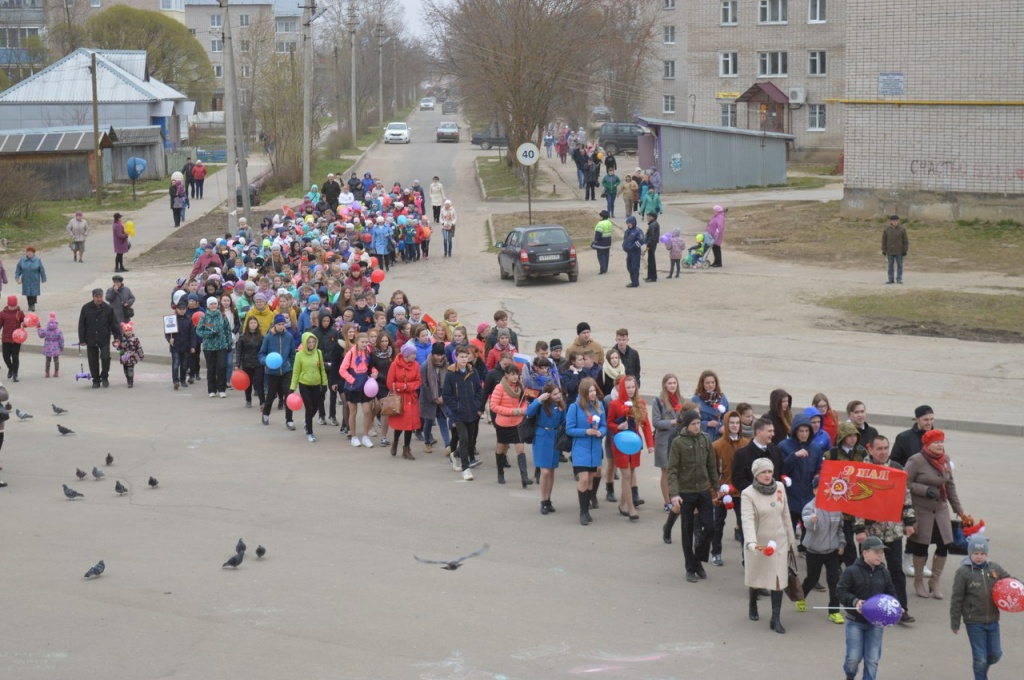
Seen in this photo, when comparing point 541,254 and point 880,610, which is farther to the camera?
point 541,254

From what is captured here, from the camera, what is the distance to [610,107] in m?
80.9

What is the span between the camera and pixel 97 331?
19.6 meters

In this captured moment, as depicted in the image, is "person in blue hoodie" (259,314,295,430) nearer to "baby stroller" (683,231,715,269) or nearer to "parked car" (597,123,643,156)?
"baby stroller" (683,231,715,269)

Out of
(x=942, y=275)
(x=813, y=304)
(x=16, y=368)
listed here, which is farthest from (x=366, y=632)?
(x=942, y=275)

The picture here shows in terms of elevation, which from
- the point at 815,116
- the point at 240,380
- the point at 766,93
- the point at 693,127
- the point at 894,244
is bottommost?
the point at 240,380

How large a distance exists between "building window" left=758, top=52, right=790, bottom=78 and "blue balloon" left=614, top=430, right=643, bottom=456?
56114mm

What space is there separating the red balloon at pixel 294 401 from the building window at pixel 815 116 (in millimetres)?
51375

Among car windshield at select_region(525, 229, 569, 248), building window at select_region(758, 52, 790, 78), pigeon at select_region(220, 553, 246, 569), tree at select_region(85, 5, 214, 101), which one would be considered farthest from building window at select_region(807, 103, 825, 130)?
pigeon at select_region(220, 553, 246, 569)

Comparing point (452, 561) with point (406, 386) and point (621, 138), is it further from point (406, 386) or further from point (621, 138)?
point (621, 138)

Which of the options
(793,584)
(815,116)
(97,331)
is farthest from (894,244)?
(815,116)

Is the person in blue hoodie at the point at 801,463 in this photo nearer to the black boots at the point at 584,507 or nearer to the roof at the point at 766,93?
the black boots at the point at 584,507

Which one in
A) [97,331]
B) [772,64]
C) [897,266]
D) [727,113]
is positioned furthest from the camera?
[727,113]

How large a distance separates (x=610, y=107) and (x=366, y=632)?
74.0 m

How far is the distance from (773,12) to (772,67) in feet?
9.19
